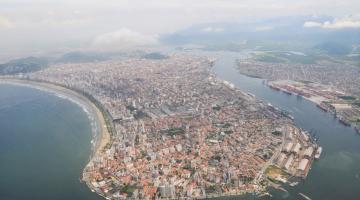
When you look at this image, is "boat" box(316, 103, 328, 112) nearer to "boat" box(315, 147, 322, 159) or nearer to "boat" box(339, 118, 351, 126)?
"boat" box(339, 118, 351, 126)

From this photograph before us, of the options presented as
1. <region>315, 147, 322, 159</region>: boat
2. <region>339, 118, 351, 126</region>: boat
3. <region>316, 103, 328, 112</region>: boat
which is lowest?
<region>315, 147, 322, 159</region>: boat

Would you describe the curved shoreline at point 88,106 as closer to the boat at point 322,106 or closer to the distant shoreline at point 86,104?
the distant shoreline at point 86,104

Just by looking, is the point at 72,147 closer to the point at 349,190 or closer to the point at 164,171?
the point at 164,171

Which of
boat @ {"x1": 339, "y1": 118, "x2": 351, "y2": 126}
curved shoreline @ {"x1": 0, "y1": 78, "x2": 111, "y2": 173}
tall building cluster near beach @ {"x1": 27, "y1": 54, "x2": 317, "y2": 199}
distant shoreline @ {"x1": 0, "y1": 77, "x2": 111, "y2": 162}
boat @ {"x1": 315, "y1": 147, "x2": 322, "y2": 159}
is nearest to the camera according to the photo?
tall building cluster near beach @ {"x1": 27, "y1": 54, "x2": 317, "y2": 199}

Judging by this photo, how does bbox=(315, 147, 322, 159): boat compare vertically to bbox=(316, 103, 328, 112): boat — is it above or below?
below

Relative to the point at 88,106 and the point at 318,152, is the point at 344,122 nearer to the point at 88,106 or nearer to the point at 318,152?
the point at 318,152

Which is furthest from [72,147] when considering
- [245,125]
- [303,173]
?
[303,173]

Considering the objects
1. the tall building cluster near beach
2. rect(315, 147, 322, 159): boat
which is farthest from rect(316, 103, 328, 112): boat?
rect(315, 147, 322, 159): boat
